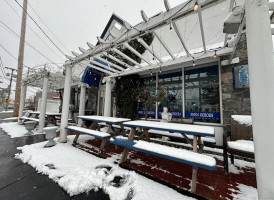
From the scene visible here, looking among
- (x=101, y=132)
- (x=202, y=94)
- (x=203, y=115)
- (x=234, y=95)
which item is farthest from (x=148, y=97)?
(x=234, y=95)

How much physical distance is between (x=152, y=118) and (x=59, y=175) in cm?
451

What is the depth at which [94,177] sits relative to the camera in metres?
2.12

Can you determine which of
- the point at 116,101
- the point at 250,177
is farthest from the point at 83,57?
the point at 250,177

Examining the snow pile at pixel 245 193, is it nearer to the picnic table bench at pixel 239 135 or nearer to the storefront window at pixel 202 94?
the picnic table bench at pixel 239 135

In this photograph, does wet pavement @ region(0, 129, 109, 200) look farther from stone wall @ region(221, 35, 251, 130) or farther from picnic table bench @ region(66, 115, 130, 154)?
stone wall @ region(221, 35, 251, 130)

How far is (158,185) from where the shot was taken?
6.59 feet

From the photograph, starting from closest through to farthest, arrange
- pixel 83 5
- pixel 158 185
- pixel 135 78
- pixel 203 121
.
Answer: pixel 158 185
pixel 203 121
pixel 83 5
pixel 135 78

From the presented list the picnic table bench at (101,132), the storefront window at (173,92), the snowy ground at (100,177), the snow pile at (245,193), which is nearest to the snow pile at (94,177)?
the snowy ground at (100,177)

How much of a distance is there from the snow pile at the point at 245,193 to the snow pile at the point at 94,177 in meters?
0.87

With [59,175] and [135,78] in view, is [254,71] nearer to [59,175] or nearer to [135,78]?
[59,175]

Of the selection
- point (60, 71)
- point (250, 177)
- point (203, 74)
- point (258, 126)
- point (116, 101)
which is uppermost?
point (60, 71)

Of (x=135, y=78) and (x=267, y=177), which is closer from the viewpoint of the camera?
(x=267, y=177)

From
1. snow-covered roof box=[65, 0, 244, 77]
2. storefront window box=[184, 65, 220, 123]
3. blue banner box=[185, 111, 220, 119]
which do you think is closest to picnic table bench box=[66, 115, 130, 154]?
snow-covered roof box=[65, 0, 244, 77]

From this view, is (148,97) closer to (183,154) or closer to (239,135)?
(239,135)
